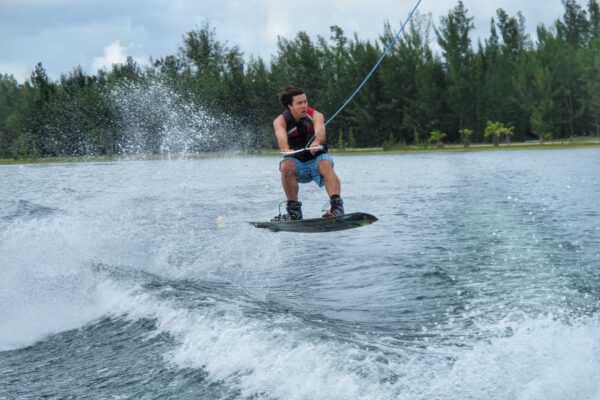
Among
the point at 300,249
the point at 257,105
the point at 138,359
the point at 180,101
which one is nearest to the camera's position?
the point at 138,359

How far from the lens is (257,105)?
6444 centimetres

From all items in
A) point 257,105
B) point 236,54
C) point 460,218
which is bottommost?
point 460,218

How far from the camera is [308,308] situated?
7.34 m

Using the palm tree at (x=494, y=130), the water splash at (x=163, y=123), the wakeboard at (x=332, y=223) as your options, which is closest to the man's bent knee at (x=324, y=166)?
the wakeboard at (x=332, y=223)

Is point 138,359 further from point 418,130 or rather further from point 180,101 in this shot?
point 180,101

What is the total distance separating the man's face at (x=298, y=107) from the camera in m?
8.66

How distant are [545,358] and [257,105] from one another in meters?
60.3

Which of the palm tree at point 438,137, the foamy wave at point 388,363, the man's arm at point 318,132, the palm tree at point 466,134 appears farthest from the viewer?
the palm tree at point 438,137

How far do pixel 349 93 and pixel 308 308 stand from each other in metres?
54.4

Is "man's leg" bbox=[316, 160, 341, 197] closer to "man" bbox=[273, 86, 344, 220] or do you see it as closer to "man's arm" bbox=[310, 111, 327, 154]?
"man" bbox=[273, 86, 344, 220]

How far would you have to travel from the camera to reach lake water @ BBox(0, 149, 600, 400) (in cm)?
499

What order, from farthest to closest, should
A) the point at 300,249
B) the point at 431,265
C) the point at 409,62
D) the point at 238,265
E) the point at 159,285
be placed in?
1. the point at 409,62
2. the point at 300,249
3. the point at 238,265
4. the point at 431,265
5. the point at 159,285

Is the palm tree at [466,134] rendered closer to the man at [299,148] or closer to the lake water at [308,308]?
the lake water at [308,308]

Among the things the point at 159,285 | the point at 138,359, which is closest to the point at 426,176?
the point at 159,285
